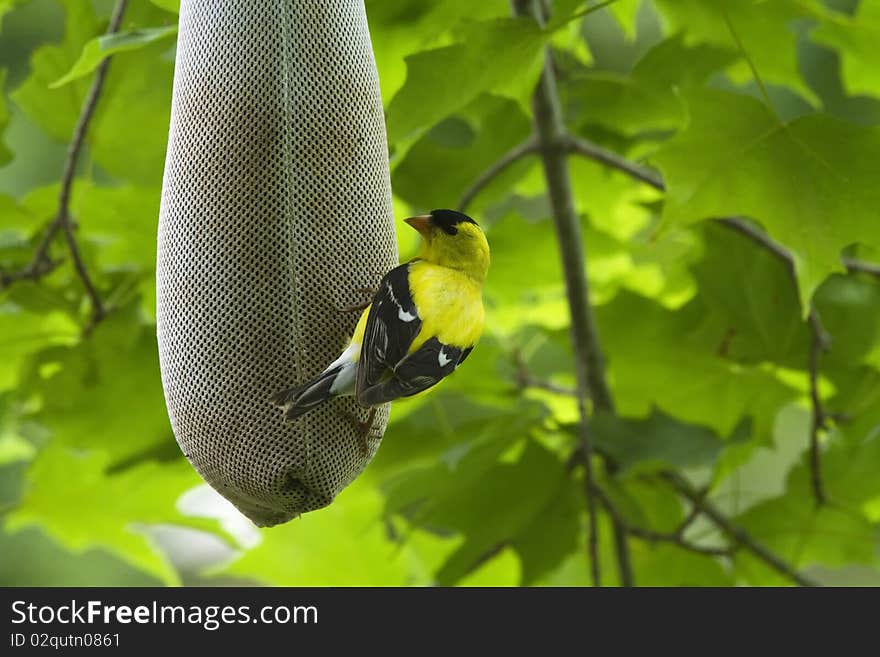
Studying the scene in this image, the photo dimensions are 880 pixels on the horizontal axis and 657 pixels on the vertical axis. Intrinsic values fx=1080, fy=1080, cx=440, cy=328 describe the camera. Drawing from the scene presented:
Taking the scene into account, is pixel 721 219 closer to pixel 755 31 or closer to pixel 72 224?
pixel 755 31

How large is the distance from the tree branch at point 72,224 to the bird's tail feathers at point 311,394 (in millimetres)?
691

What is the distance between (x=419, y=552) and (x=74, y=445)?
2.97 feet

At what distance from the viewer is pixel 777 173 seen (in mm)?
1621

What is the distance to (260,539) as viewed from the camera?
94.4 inches

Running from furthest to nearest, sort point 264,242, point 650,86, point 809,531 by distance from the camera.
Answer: point 809,531 → point 650,86 → point 264,242

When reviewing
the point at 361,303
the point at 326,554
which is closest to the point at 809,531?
the point at 326,554

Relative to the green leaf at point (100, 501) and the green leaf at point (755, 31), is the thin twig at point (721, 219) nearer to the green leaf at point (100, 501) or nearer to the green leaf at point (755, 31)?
the green leaf at point (755, 31)

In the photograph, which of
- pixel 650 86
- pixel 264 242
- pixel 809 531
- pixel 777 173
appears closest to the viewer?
pixel 264 242

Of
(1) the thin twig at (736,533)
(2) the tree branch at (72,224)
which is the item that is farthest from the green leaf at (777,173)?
(2) the tree branch at (72,224)

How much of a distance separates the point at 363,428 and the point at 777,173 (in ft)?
2.54

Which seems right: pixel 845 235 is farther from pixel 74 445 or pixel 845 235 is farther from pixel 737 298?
pixel 74 445

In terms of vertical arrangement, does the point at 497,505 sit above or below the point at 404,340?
below

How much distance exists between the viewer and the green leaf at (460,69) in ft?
4.78

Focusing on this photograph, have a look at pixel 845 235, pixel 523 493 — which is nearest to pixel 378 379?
pixel 845 235
